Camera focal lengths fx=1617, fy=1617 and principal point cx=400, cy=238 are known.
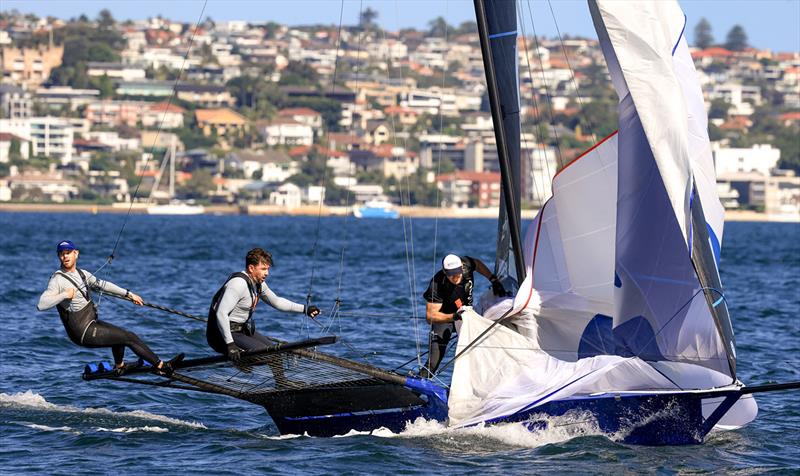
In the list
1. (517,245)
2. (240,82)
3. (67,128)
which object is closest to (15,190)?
(67,128)

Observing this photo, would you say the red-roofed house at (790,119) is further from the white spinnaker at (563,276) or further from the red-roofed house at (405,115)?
the white spinnaker at (563,276)

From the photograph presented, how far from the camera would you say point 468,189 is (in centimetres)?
12775

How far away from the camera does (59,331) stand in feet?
57.0

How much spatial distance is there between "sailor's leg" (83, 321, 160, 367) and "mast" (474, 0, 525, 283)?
255cm

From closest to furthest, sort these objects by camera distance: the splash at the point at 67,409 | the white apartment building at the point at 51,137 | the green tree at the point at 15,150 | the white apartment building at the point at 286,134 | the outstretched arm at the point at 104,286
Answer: the outstretched arm at the point at 104,286 → the splash at the point at 67,409 → the green tree at the point at 15,150 → the white apartment building at the point at 51,137 → the white apartment building at the point at 286,134

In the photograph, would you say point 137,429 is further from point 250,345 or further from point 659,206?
point 659,206

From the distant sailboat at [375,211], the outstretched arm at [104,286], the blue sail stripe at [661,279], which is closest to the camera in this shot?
the blue sail stripe at [661,279]

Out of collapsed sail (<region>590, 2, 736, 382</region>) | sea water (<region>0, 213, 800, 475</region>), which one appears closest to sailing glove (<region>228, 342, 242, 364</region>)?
sea water (<region>0, 213, 800, 475</region>)

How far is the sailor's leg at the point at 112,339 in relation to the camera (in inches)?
415

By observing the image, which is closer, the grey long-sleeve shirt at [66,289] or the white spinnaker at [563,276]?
the grey long-sleeve shirt at [66,289]

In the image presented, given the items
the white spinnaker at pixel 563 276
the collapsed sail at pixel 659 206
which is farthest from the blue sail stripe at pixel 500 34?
the collapsed sail at pixel 659 206

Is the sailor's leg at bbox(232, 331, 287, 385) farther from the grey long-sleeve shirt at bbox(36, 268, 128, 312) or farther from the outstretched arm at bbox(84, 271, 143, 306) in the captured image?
the grey long-sleeve shirt at bbox(36, 268, 128, 312)

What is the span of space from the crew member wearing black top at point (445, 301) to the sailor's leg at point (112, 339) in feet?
6.06

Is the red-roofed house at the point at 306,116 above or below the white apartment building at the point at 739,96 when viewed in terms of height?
below
